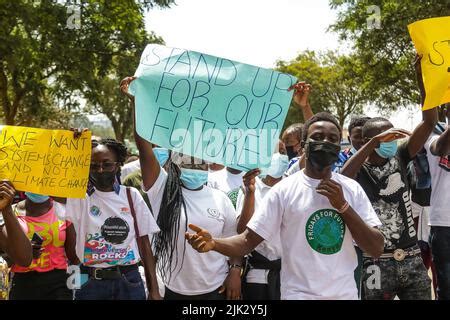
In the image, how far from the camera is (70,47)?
16.0 meters

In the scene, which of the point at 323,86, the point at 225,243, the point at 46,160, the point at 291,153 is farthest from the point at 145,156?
the point at 323,86

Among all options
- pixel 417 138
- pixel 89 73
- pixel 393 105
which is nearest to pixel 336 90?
pixel 393 105

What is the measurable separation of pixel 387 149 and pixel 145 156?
5.67 ft

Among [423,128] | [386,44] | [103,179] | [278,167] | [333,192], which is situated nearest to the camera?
[333,192]

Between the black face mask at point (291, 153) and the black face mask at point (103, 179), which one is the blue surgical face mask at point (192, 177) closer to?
the black face mask at point (103, 179)

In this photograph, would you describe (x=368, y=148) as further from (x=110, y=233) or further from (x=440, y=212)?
(x=110, y=233)

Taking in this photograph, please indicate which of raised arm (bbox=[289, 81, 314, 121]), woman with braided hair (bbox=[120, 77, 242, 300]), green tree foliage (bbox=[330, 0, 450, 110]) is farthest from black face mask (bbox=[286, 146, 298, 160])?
green tree foliage (bbox=[330, 0, 450, 110])

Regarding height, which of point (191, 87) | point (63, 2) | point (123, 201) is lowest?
point (123, 201)

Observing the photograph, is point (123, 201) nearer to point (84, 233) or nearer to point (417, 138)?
point (84, 233)

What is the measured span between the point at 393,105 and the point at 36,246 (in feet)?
68.3

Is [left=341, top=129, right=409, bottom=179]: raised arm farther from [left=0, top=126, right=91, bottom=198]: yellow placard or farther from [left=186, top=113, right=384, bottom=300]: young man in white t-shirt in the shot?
[left=0, top=126, right=91, bottom=198]: yellow placard

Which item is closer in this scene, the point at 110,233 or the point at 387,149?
the point at 110,233

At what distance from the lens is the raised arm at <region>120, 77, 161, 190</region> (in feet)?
13.5

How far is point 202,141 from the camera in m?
3.95
